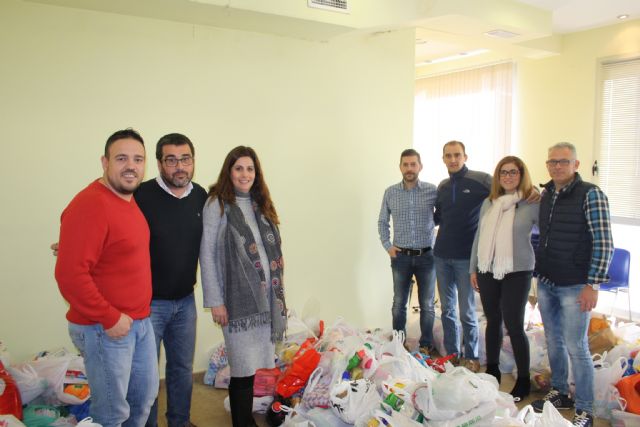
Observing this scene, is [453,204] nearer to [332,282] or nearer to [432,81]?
[332,282]

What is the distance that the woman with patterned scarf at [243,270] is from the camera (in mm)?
2199

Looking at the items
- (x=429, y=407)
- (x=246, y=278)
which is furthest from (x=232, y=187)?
(x=429, y=407)

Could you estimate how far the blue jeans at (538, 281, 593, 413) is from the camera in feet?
8.60

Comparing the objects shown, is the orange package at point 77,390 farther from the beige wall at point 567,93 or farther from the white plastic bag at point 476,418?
the beige wall at point 567,93

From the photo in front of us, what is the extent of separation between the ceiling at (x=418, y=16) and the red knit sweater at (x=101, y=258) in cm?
146

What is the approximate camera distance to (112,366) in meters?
1.79

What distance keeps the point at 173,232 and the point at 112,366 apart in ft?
1.91

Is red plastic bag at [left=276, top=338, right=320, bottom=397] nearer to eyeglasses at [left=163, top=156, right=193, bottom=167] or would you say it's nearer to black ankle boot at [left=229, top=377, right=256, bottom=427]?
black ankle boot at [left=229, top=377, right=256, bottom=427]

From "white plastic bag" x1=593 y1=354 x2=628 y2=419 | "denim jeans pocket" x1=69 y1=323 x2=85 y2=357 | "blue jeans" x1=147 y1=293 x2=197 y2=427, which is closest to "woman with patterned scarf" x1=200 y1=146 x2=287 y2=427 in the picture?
"blue jeans" x1=147 y1=293 x2=197 y2=427

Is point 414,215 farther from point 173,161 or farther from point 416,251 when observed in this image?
point 173,161

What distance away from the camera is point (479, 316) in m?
3.88

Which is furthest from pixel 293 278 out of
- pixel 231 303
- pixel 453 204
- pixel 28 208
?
pixel 28 208

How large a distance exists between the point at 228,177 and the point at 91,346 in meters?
0.88

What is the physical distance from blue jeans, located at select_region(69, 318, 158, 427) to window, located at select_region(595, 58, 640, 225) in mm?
4647
